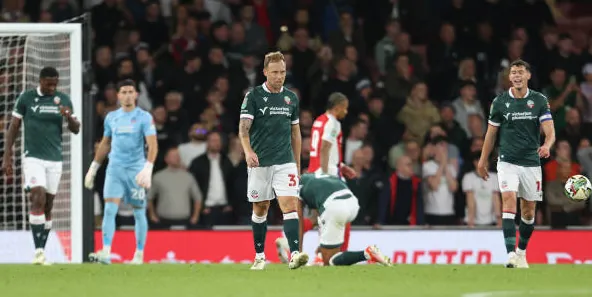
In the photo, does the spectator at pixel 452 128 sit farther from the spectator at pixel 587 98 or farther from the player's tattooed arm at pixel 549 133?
the player's tattooed arm at pixel 549 133

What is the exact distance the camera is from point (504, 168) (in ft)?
48.5

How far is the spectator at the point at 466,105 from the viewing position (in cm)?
2245

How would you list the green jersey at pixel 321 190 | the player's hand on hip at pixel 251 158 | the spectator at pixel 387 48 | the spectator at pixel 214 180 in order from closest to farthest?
the player's hand on hip at pixel 251 158, the green jersey at pixel 321 190, the spectator at pixel 214 180, the spectator at pixel 387 48

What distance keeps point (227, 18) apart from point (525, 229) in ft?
32.7

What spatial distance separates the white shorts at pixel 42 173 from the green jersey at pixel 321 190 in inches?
119

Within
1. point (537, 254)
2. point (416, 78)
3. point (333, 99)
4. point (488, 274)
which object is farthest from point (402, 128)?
point (488, 274)

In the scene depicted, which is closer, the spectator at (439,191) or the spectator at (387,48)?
the spectator at (439,191)

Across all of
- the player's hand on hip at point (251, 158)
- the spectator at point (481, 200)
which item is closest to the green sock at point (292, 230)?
the player's hand on hip at point (251, 158)

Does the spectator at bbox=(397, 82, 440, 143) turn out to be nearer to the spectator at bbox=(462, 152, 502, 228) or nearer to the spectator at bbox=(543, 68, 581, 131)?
the spectator at bbox=(462, 152, 502, 228)

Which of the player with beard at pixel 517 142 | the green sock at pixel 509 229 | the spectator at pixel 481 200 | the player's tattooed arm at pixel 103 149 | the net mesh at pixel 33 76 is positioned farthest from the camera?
the spectator at pixel 481 200

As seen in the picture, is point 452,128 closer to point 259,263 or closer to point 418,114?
point 418,114

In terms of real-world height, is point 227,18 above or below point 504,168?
above

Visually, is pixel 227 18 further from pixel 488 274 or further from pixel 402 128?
pixel 488 274

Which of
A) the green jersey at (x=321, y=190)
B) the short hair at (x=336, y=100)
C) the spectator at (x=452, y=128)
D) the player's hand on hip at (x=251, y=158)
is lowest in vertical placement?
the green jersey at (x=321, y=190)
